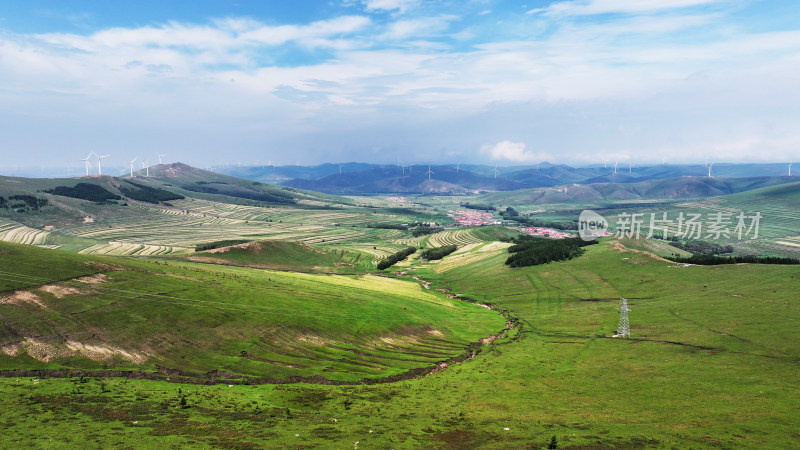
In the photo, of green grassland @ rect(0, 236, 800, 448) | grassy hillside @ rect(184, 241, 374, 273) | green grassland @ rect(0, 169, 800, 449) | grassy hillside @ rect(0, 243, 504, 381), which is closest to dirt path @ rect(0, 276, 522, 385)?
green grassland @ rect(0, 169, 800, 449)

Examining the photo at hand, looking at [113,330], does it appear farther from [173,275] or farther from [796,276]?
[796,276]

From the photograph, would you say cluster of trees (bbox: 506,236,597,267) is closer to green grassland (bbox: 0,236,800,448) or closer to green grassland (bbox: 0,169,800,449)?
green grassland (bbox: 0,169,800,449)

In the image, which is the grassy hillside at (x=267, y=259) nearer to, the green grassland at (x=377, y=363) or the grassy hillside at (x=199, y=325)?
the green grassland at (x=377, y=363)

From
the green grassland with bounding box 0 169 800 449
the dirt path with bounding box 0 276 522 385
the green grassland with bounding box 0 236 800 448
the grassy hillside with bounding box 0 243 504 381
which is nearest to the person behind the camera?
the green grassland with bounding box 0 236 800 448

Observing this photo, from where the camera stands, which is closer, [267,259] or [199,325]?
[199,325]

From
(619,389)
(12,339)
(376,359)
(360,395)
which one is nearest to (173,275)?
(12,339)

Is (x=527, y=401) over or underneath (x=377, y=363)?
over

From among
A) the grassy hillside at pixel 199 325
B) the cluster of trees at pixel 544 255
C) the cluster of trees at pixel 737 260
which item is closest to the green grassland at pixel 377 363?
the grassy hillside at pixel 199 325

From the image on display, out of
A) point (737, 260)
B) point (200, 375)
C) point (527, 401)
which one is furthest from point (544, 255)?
point (200, 375)

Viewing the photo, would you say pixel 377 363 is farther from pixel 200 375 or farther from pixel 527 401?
pixel 200 375

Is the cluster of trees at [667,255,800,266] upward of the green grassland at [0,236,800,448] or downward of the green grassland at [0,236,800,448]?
upward

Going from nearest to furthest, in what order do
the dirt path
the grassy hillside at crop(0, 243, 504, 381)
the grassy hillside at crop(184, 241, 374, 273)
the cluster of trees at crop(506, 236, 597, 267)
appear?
the dirt path
the grassy hillside at crop(0, 243, 504, 381)
the cluster of trees at crop(506, 236, 597, 267)
the grassy hillside at crop(184, 241, 374, 273)
